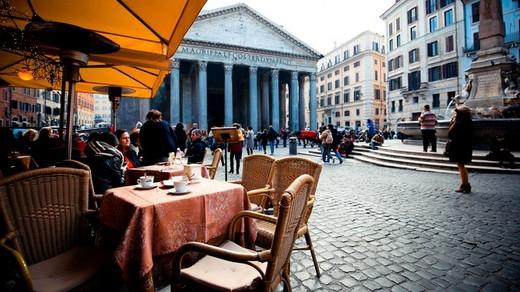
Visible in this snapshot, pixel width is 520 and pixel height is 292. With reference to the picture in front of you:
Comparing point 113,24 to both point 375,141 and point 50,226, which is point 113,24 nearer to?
point 50,226

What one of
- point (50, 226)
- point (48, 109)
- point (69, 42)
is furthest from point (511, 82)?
point (48, 109)

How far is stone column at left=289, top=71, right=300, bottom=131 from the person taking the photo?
31.2m

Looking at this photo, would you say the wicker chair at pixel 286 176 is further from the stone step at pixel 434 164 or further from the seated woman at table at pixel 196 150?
the stone step at pixel 434 164

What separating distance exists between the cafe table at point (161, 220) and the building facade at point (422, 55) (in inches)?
1457

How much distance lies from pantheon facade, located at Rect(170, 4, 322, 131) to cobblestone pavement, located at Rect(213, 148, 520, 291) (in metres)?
23.1

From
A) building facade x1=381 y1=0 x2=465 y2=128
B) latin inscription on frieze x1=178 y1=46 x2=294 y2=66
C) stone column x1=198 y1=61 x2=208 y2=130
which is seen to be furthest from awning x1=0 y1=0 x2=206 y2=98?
building facade x1=381 y1=0 x2=465 y2=128

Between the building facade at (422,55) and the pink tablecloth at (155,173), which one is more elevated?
the building facade at (422,55)

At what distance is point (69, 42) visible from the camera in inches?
117

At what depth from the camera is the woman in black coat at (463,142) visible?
5.95 metres

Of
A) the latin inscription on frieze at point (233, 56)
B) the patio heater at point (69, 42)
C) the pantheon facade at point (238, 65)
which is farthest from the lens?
the pantheon facade at point (238, 65)

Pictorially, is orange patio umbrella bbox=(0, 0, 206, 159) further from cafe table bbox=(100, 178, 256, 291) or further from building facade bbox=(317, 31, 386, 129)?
building facade bbox=(317, 31, 386, 129)

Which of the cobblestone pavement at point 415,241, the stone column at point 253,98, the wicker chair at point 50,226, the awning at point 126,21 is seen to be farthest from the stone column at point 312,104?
the wicker chair at point 50,226

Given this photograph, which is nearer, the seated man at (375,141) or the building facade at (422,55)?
the seated man at (375,141)

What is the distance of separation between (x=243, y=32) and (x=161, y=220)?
30.8 metres
